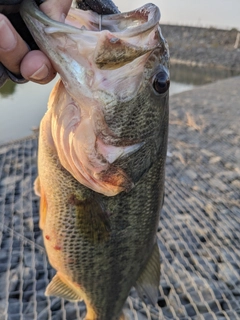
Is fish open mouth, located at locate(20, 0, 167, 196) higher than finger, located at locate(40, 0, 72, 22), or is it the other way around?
finger, located at locate(40, 0, 72, 22)

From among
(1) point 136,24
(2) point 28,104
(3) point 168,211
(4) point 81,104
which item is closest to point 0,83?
(4) point 81,104

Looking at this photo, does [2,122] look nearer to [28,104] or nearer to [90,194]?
[28,104]

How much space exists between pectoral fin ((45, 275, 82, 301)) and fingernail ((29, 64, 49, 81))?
116 centimetres

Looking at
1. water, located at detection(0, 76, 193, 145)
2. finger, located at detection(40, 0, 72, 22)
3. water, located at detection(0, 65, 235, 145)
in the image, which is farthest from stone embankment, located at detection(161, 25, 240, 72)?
finger, located at detection(40, 0, 72, 22)

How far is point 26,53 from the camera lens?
1369 millimetres

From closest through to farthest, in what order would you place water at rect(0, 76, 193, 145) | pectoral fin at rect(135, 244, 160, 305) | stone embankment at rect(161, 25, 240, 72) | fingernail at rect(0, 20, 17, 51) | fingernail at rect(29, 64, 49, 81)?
fingernail at rect(0, 20, 17, 51) → fingernail at rect(29, 64, 49, 81) → pectoral fin at rect(135, 244, 160, 305) → water at rect(0, 76, 193, 145) → stone embankment at rect(161, 25, 240, 72)

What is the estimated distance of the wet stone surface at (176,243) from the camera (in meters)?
2.49

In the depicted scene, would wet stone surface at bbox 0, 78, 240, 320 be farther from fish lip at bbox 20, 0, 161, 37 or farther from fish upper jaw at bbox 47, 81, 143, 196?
fish lip at bbox 20, 0, 161, 37

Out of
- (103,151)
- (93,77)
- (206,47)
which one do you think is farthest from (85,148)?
(206,47)

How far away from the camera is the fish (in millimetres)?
1357

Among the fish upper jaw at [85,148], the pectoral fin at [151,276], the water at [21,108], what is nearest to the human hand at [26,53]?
the fish upper jaw at [85,148]

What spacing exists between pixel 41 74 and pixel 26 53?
3.5 inches

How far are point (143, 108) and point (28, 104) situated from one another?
37.1ft

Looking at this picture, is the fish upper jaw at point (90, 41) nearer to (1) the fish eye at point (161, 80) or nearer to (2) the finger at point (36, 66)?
(2) the finger at point (36, 66)
